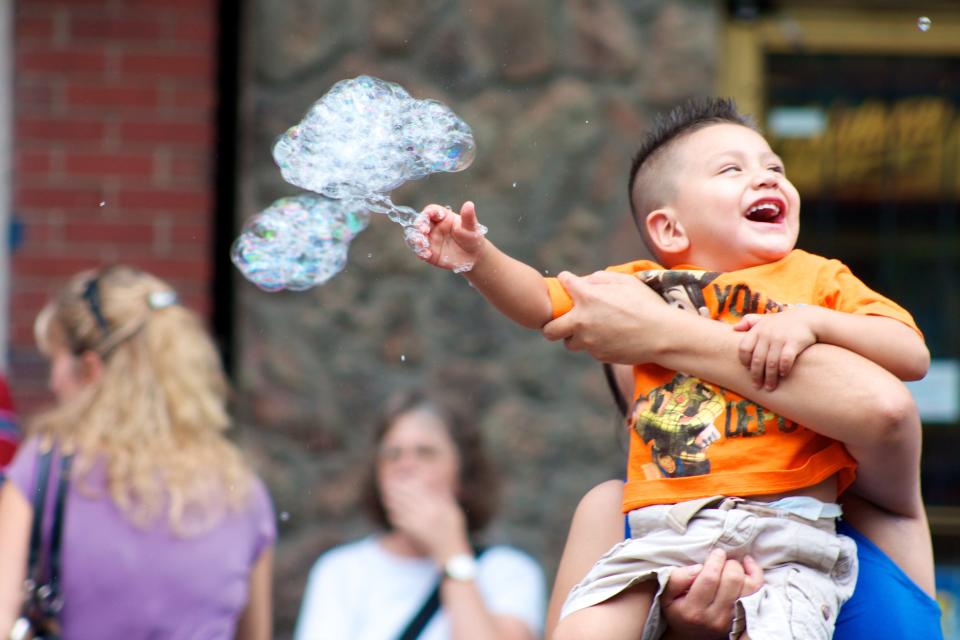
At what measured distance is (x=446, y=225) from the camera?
1871 millimetres

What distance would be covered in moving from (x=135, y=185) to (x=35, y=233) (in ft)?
1.32

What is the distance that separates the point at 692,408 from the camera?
186 cm

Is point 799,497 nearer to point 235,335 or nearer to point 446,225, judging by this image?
point 446,225

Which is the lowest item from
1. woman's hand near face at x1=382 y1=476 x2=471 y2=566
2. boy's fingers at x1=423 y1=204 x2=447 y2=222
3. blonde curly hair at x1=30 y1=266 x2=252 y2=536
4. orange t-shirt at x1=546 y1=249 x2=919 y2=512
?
woman's hand near face at x1=382 y1=476 x2=471 y2=566

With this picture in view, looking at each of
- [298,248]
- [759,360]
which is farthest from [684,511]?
[298,248]

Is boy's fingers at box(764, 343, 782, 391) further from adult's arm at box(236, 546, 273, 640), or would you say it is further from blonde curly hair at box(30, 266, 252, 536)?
adult's arm at box(236, 546, 273, 640)

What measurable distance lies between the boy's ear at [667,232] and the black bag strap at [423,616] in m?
1.58

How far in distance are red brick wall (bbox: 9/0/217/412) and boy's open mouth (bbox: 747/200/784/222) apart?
10.8 feet

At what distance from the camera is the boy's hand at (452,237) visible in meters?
1.86

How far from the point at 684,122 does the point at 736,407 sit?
1.64 ft

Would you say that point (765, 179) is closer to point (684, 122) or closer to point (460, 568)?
point (684, 122)

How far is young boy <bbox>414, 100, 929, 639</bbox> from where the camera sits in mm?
1791

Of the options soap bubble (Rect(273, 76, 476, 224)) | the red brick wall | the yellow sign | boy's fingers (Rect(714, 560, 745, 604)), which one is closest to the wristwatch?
soap bubble (Rect(273, 76, 476, 224))

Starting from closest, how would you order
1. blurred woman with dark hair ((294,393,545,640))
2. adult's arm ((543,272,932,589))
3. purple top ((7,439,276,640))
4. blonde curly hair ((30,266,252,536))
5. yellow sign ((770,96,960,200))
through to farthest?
adult's arm ((543,272,932,589))
purple top ((7,439,276,640))
blonde curly hair ((30,266,252,536))
blurred woman with dark hair ((294,393,545,640))
yellow sign ((770,96,960,200))
